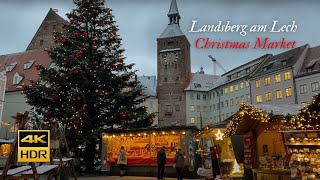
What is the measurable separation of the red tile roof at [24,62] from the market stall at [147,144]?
26484mm

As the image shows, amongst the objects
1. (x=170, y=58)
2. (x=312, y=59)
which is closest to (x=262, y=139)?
(x=312, y=59)

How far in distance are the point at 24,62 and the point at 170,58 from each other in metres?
35.6

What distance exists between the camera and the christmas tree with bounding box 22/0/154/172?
72.8ft

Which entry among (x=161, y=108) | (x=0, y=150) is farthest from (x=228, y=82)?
(x=0, y=150)

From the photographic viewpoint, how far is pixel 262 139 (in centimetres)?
1491

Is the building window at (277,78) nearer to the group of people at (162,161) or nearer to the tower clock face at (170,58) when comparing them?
the tower clock face at (170,58)

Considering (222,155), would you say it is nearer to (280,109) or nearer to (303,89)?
(280,109)

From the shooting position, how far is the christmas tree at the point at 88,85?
22.2 metres

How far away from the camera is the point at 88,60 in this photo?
935 inches

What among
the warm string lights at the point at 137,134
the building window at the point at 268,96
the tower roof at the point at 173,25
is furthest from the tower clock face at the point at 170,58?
the warm string lights at the point at 137,134

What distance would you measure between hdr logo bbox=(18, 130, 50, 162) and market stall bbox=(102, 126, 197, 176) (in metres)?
13.7

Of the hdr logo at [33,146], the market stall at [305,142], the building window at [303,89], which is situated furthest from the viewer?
the building window at [303,89]

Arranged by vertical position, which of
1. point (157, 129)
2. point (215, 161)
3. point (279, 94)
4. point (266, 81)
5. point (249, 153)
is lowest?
point (215, 161)

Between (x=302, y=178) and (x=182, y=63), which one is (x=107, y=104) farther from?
(x=182, y=63)
